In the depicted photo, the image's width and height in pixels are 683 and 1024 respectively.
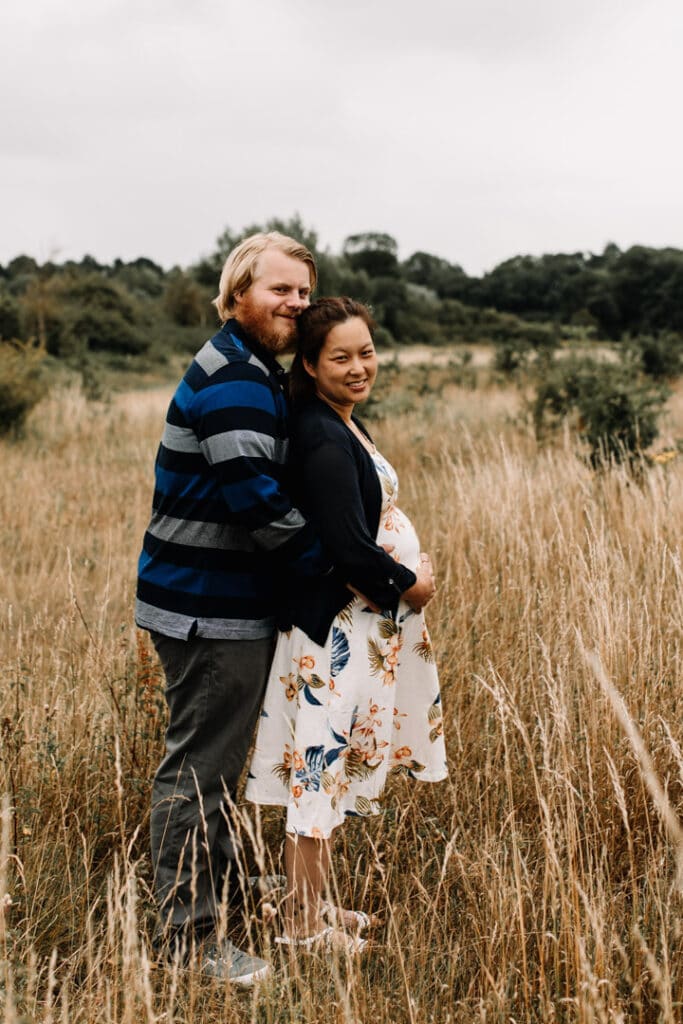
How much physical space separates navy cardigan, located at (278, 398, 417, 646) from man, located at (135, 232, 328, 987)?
5cm

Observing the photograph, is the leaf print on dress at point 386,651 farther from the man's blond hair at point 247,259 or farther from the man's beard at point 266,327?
the man's blond hair at point 247,259

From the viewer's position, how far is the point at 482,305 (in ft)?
171

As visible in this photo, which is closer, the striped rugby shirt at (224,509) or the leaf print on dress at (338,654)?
the striped rugby shirt at (224,509)

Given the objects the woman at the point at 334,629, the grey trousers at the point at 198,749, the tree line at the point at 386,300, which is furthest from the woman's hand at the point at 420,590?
the tree line at the point at 386,300

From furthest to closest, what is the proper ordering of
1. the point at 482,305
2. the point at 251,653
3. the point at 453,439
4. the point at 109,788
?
the point at 482,305, the point at 453,439, the point at 109,788, the point at 251,653

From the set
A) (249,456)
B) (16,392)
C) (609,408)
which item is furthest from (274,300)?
(16,392)

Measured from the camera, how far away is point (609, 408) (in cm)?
727

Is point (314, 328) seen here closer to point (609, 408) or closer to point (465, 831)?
point (465, 831)

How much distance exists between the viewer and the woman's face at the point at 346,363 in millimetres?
2174

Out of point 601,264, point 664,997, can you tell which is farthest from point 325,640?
point 601,264

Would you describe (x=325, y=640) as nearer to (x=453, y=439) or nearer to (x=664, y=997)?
(x=664, y=997)

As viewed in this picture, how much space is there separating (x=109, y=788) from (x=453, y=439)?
22.5 ft

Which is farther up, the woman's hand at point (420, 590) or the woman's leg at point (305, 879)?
the woman's hand at point (420, 590)

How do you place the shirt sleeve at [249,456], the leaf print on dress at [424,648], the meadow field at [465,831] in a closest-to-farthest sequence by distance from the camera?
the meadow field at [465,831] → the shirt sleeve at [249,456] → the leaf print on dress at [424,648]
